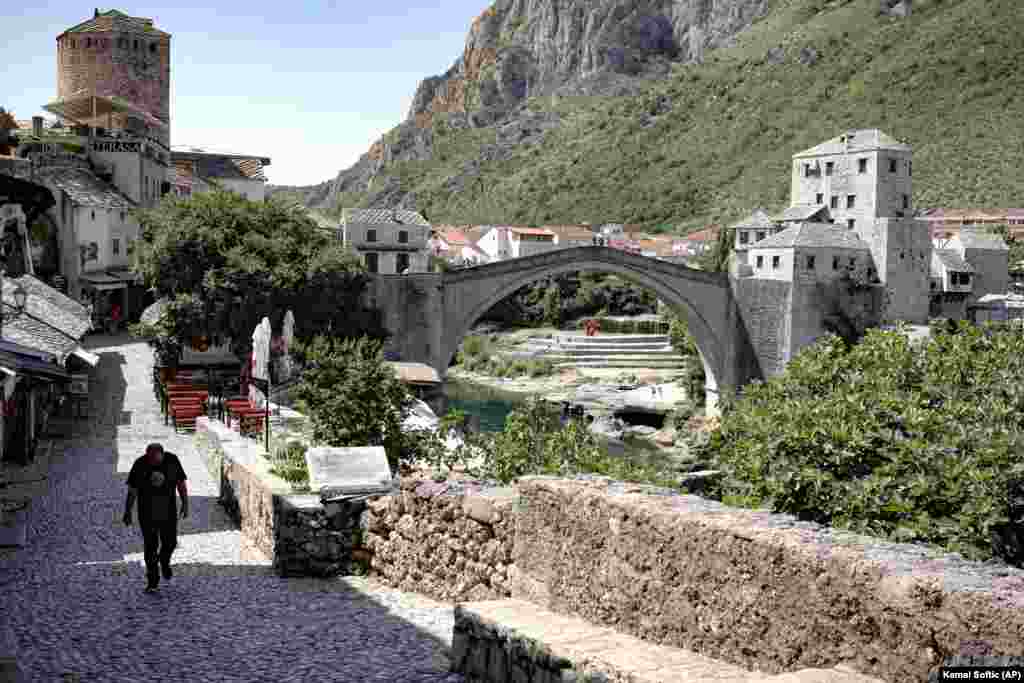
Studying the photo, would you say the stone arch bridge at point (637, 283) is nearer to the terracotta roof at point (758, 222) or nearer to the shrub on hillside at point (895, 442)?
the terracotta roof at point (758, 222)

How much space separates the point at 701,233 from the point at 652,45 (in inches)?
3275

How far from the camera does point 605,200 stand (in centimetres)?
9512

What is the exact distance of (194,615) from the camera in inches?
301

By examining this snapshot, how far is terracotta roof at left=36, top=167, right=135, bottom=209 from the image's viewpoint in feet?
117

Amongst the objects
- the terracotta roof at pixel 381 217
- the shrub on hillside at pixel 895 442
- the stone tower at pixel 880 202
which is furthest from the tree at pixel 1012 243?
the shrub on hillside at pixel 895 442

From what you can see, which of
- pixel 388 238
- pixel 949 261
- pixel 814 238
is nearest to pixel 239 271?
pixel 388 238

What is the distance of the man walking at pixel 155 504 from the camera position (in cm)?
827

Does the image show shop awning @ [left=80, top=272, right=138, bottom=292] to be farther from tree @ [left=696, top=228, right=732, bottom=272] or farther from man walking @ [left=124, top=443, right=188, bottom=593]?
tree @ [left=696, top=228, right=732, bottom=272]

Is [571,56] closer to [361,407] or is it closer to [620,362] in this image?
[620,362]

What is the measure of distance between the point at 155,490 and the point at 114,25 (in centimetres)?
4512

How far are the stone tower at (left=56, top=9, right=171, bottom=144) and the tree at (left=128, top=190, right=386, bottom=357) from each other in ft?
70.6

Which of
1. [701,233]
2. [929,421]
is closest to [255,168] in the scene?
[701,233]

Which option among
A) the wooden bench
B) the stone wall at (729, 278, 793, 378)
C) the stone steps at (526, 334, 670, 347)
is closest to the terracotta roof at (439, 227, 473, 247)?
the stone steps at (526, 334, 670, 347)

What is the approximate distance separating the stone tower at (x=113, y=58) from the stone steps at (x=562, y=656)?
46.6 metres
